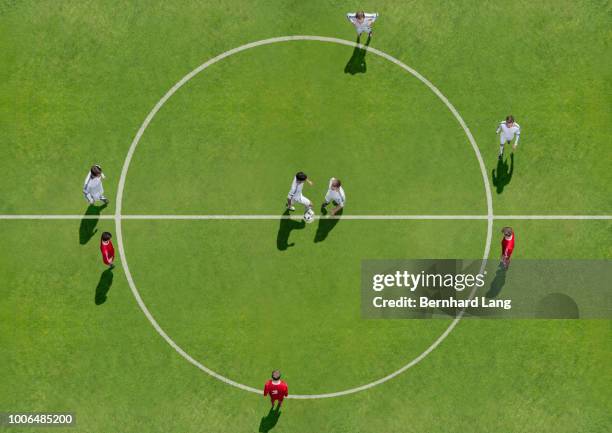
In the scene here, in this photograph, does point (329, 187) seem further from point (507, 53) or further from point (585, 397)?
point (585, 397)

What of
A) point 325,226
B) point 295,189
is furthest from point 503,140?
point 295,189

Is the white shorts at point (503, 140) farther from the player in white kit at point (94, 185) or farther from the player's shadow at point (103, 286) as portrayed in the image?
the player's shadow at point (103, 286)

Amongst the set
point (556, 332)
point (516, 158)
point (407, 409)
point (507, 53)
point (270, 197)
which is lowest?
point (407, 409)

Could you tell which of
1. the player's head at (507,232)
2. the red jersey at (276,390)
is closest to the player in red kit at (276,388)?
the red jersey at (276,390)

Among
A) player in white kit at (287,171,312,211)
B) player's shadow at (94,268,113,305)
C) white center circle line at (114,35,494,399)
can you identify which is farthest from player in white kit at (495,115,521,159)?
player's shadow at (94,268,113,305)

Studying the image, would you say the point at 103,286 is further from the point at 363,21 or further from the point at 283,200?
the point at 363,21

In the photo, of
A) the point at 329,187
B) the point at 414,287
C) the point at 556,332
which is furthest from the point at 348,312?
the point at 556,332

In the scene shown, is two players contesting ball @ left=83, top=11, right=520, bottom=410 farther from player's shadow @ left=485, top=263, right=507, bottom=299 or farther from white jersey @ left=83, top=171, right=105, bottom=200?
player's shadow @ left=485, top=263, right=507, bottom=299
